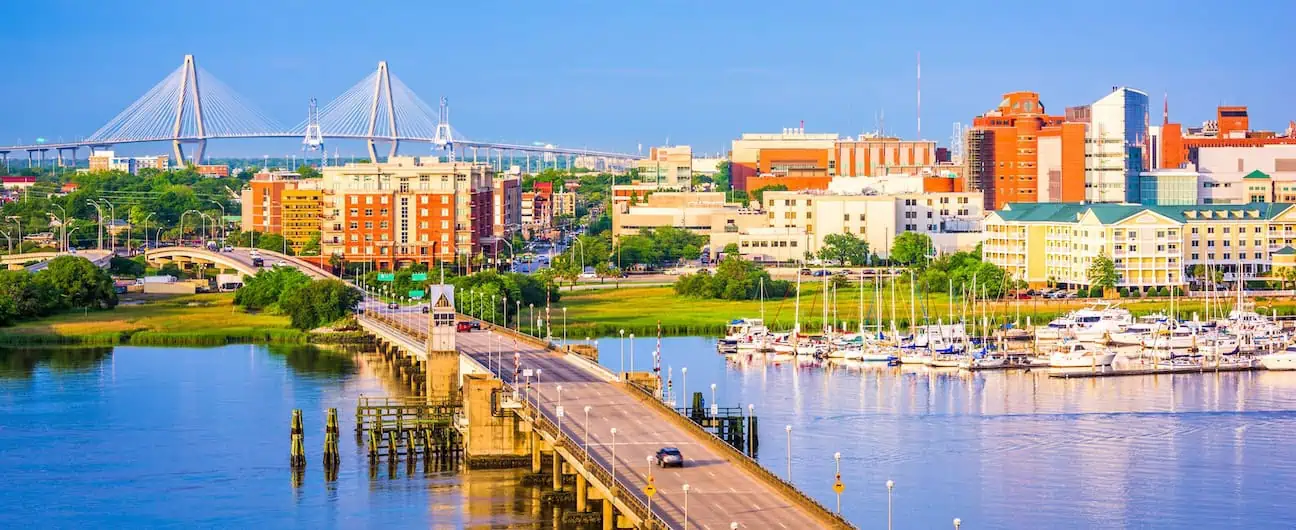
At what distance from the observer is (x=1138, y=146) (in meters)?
113

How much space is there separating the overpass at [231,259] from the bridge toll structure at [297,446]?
3873cm

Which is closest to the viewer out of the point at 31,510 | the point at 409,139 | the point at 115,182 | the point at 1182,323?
the point at 31,510

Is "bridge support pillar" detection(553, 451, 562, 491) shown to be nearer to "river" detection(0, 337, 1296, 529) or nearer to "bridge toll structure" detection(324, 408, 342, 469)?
"river" detection(0, 337, 1296, 529)

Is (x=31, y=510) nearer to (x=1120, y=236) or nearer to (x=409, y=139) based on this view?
(x=1120, y=236)

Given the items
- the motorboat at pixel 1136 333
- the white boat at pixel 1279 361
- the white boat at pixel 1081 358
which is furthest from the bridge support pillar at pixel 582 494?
the motorboat at pixel 1136 333

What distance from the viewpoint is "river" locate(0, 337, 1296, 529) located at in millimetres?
37250

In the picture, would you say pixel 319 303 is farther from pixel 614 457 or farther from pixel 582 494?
pixel 614 457

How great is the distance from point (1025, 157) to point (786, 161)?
35158 millimetres

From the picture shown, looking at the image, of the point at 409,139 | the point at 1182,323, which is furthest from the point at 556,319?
the point at 409,139

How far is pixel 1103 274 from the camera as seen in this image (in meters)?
78.6

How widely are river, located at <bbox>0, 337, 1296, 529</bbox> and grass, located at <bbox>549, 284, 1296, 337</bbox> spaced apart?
7814 mm

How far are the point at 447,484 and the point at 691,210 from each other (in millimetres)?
78863

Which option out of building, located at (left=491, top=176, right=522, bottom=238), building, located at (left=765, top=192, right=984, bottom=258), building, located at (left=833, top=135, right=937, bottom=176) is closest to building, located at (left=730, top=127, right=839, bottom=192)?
building, located at (left=833, top=135, right=937, bottom=176)

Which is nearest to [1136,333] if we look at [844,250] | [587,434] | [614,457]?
[844,250]
